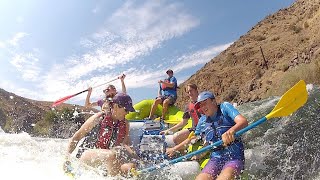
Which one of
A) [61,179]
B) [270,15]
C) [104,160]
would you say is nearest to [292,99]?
[104,160]

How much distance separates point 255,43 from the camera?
111 feet

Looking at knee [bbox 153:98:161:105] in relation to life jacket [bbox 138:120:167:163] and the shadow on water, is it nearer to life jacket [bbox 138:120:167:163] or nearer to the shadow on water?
the shadow on water

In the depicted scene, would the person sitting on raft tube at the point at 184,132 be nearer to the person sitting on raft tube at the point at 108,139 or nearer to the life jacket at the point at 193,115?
the life jacket at the point at 193,115

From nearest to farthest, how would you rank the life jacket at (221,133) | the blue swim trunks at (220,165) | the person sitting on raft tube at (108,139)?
the blue swim trunks at (220,165) < the life jacket at (221,133) < the person sitting on raft tube at (108,139)

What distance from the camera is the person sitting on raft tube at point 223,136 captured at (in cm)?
448

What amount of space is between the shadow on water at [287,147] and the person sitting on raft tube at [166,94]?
70.8 inches


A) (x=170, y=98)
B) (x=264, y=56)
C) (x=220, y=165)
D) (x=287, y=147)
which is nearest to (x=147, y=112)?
(x=170, y=98)

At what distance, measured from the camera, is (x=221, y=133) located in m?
4.84

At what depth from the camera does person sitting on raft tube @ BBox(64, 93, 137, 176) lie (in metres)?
4.77

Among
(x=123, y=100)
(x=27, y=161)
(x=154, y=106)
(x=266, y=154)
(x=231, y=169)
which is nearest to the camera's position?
(x=231, y=169)

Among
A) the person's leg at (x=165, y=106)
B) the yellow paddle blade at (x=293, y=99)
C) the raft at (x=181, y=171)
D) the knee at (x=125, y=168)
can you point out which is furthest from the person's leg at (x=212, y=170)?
the person's leg at (x=165, y=106)

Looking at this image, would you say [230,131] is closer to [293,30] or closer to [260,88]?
[260,88]

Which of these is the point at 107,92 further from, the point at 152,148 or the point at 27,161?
the point at 27,161

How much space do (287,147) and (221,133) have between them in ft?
6.47
